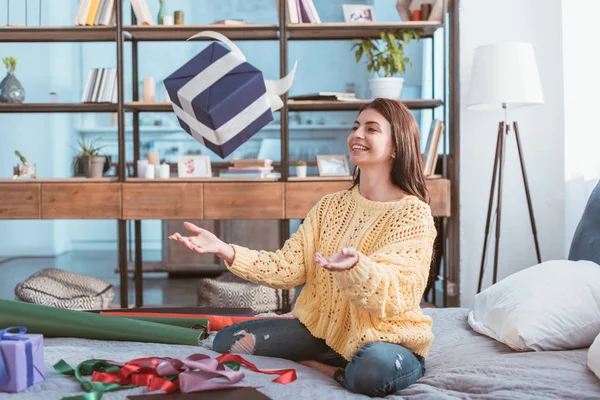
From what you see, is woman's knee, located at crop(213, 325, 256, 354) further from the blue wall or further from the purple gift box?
the blue wall

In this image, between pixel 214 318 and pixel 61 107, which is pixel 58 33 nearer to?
pixel 61 107

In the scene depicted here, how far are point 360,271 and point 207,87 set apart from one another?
0.78 meters

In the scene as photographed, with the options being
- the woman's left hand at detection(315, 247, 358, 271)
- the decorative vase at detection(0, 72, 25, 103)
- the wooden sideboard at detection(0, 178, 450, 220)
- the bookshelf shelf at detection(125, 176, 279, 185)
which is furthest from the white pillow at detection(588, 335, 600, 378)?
the decorative vase at detection(0, 72, 25, 103)

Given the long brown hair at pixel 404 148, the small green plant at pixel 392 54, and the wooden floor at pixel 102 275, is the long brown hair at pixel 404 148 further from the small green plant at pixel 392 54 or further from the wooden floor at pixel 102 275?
the wooden floor at pixel 102 275

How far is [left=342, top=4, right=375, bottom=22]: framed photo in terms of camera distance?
403 centimetres

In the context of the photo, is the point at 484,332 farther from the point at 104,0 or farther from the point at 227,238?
the point at 227,238

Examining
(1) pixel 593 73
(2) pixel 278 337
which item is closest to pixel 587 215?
(2) pixel 278 337

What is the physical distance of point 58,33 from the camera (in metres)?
4.07

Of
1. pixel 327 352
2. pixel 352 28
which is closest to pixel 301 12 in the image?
pixel 352 28

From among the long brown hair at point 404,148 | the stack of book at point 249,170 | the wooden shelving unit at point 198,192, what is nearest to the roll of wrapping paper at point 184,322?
the long brown hair at point 404,148

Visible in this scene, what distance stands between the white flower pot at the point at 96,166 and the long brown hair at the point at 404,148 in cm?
236

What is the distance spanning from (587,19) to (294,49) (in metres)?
2.32

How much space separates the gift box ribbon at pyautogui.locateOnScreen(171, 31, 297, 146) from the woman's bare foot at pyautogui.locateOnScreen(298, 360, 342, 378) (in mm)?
678

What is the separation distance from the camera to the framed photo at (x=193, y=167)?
399 cm
